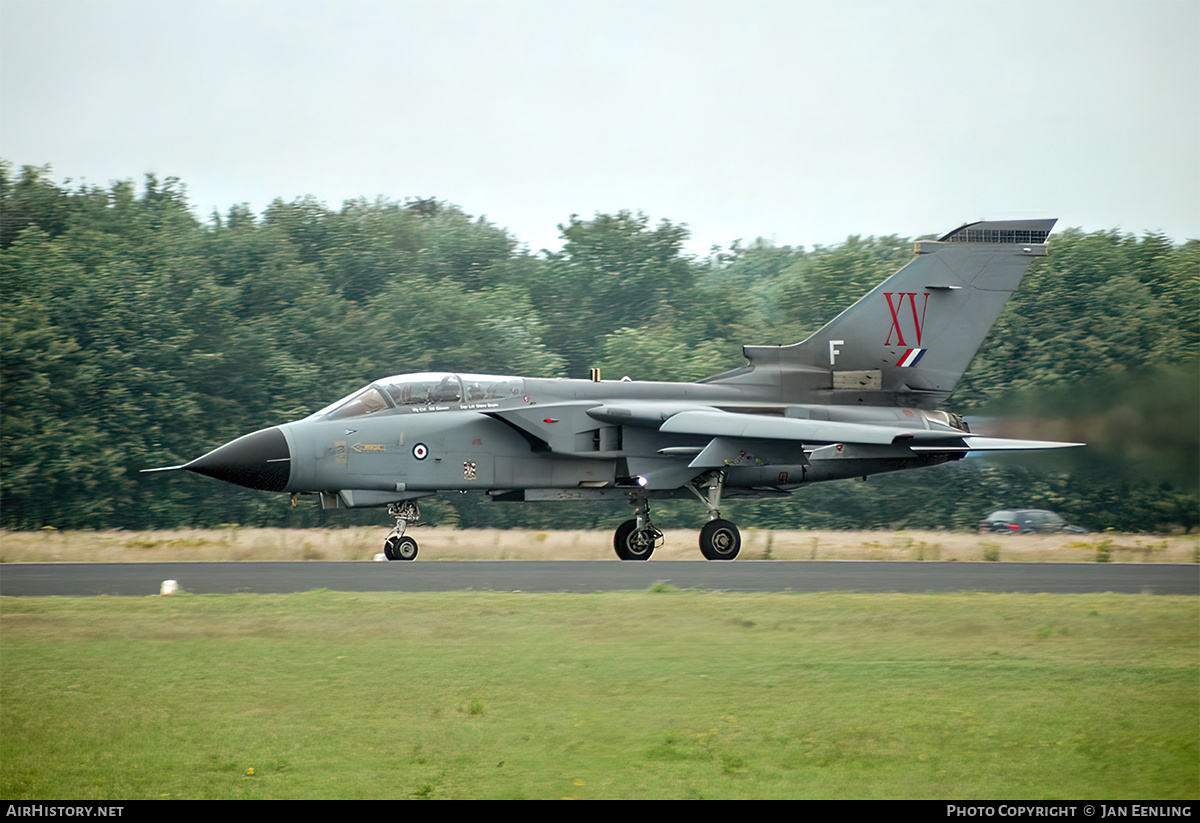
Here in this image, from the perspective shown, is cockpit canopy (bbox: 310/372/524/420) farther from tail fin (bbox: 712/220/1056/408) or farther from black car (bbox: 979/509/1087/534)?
black car (bbox: 979/509/1087/534)

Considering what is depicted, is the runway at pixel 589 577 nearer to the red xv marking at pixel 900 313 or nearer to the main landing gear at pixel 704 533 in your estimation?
the main landing gear at pixel 704 533

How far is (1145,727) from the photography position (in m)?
9.80

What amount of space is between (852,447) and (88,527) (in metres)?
19.6

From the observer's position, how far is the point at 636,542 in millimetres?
18578

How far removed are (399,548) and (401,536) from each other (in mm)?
186

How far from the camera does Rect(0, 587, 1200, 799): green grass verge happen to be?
28.5 ft

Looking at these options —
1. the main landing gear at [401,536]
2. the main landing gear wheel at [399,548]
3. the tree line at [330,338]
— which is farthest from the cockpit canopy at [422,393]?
the tree line at [330,338]

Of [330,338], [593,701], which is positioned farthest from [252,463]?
[330,338]

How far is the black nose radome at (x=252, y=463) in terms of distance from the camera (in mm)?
15977

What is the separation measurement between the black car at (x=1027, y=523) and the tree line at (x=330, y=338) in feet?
1.09

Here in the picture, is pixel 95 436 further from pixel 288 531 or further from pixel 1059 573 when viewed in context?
pixel 1059 573

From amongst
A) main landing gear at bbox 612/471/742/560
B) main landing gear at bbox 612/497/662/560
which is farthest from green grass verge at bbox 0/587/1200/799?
main landing gear at bbox 612/497/662/560

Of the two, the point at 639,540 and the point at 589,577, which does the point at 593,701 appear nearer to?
the point at 589,577
